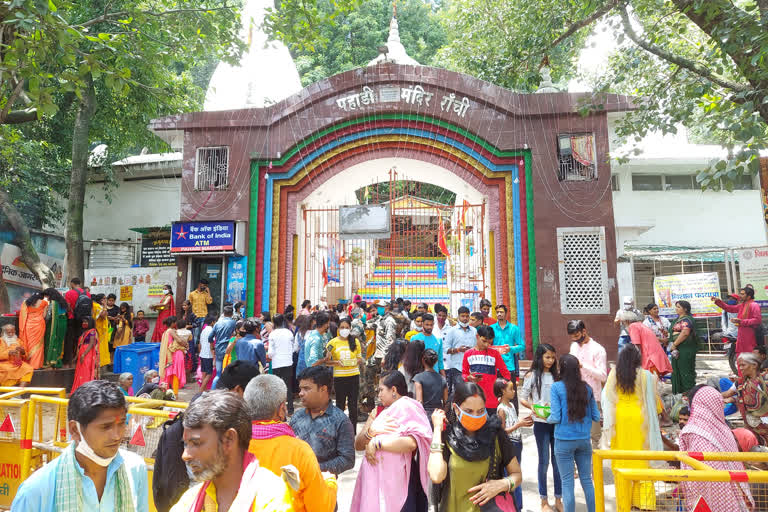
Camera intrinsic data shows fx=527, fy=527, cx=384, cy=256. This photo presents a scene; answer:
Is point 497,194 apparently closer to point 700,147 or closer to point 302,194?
point 302,194

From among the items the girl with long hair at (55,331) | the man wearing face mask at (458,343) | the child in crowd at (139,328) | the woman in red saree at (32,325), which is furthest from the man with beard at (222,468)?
the child in crowd at (139,328)

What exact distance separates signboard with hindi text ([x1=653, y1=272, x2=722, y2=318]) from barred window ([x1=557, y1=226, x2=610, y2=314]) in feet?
6.24

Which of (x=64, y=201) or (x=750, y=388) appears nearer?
(x=750, y=388)

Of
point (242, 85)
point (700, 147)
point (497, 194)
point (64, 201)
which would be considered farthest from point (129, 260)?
point (700, 147)

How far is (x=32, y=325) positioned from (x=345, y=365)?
5692mm

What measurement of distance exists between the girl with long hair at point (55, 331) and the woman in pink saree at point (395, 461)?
7893 mm

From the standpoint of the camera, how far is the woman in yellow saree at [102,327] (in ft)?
31.3

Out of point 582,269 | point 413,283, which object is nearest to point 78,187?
point 413,283

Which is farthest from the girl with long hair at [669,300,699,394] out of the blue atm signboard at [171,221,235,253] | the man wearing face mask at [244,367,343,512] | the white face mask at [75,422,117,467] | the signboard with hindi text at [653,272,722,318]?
the blue atm signboard at [171,221,235,253]

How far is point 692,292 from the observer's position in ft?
36.4

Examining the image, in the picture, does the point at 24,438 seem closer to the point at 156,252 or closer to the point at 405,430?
the point at 405,430

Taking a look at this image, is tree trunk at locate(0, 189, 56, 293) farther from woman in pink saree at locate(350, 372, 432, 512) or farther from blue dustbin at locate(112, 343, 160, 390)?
woman in pink saree at locate(350, 372, 432, 512)

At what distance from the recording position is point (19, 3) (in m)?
5.48

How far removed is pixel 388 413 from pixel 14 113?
8.59 meters
